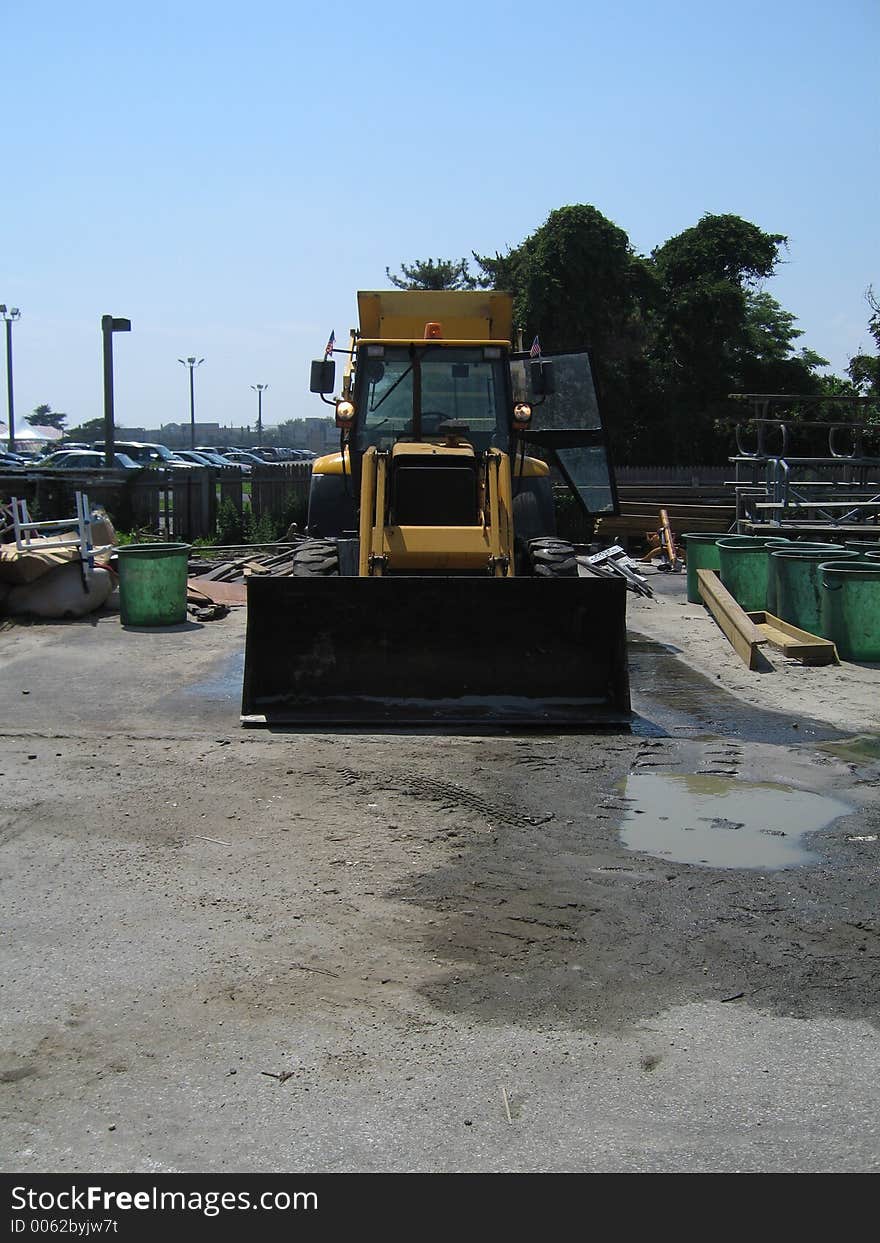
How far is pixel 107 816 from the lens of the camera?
20.7ft

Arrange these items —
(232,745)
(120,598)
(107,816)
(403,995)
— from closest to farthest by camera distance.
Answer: (403,995)
(107,816)
(232,745)
(120,598)

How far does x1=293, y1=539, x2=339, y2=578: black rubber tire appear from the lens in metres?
9.88

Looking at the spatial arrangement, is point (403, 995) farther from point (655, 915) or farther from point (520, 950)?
point (655, 915)

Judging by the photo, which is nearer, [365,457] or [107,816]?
[107,816]

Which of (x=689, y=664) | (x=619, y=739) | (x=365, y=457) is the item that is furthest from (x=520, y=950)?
(x=689, y=664)

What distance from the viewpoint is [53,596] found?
13.3 m

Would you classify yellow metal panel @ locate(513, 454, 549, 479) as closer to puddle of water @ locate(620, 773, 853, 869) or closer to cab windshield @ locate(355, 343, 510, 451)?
cab windshield @ locate(355, 343, 510, 451)

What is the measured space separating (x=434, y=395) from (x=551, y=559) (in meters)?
1.93

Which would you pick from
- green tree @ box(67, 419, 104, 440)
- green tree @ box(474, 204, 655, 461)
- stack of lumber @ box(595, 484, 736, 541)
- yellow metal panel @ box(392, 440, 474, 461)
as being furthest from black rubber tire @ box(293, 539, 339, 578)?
green tree @ box(67, 419, 104, 440)

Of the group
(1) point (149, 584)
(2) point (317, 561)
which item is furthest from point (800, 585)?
(1) point (149, 584)

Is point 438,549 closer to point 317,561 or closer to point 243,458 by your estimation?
point 317,561

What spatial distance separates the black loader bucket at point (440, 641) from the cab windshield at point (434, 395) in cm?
258

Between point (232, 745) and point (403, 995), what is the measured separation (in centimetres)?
380
